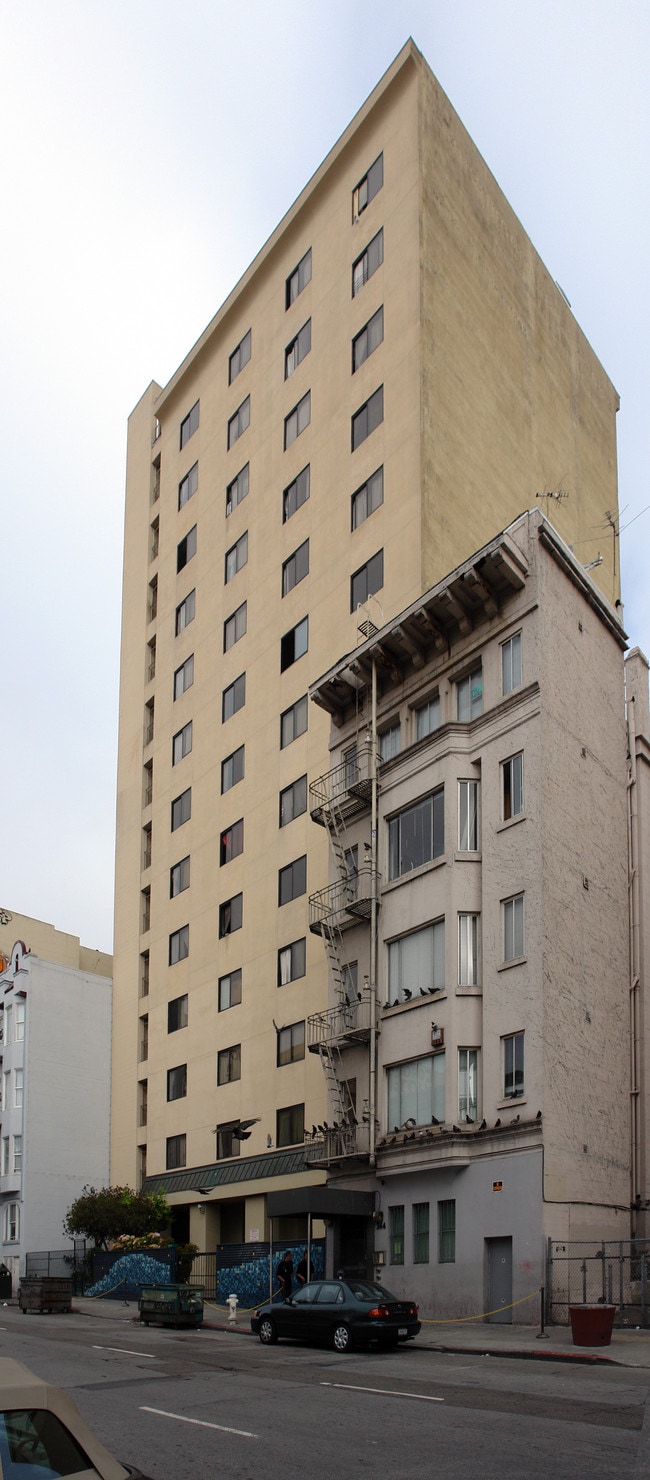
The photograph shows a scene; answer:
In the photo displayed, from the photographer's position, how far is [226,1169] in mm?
50094

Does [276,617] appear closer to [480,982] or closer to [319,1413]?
[480,982]

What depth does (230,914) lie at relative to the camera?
53.3 metres

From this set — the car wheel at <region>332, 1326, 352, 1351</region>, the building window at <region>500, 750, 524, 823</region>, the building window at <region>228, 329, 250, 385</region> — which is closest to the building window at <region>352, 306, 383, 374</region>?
the building window at <region>228, 329, 250, 385</region>

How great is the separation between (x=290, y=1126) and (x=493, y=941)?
657 inches

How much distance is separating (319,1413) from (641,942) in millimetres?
23446

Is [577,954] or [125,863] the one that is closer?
[577,954]

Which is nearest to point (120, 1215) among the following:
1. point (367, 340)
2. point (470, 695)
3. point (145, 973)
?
point (145, 973)

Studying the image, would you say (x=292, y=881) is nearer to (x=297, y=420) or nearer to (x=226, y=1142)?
(x=226, y=1142)

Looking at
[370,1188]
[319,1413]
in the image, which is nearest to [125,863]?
[370,1188]

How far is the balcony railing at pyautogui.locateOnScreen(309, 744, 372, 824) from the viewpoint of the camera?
128 ft

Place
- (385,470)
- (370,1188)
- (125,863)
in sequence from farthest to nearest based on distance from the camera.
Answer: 1. (125,863)
2. (385,470)
3. (370,1188)

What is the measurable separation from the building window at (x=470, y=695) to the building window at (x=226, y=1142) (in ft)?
68.4

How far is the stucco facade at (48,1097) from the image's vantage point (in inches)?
2527

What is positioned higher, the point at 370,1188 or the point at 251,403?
Result: the point at 251,403
